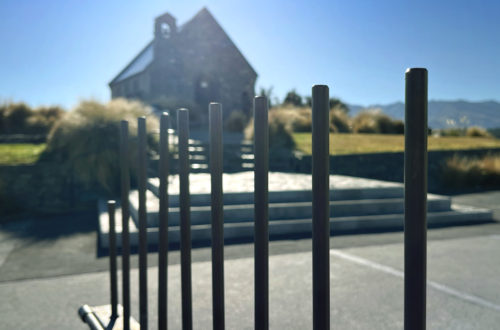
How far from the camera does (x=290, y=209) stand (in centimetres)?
602

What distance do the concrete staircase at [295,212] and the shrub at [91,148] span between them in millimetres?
1276

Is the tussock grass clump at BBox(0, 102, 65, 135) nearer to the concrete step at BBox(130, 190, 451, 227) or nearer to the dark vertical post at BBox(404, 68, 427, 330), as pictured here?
the concrete step at BBox(130, 190, 451, 227)

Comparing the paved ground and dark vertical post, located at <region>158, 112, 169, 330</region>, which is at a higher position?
dark vertical post, located at <region>158, 112, 169, 330</region>

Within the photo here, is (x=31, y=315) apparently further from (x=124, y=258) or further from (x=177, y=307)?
(x=124, y=258)

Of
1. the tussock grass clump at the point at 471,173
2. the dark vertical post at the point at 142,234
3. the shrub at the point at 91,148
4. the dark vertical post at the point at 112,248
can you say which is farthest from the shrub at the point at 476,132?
the dark vertical post at the point at 142,234

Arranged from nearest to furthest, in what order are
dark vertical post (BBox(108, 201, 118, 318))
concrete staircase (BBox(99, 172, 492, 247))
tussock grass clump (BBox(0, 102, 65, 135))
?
dark vertical post (BBox(108, 201, 118, 318))
concrete staircase (BBox(99, 172, 492, 247))
tussock grass clump (BBox(0, 102, 65, 135))

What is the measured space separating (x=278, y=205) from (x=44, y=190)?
15.0 feet

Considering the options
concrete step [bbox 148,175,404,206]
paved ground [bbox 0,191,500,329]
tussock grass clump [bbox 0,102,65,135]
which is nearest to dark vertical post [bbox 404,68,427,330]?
paved ground [bbox 0,191,500,329]

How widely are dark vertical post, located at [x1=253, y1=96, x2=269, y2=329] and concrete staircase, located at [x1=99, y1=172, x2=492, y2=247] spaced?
4.15 meters

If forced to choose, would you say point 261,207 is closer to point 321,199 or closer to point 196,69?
point 321,199

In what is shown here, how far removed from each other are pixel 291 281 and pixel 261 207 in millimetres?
2712

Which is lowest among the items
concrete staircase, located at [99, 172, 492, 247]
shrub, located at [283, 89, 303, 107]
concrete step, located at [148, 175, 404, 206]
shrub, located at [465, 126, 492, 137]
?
concrete staircase, located at [99, 172, 492, 247]

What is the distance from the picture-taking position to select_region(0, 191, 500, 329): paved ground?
2943 mm

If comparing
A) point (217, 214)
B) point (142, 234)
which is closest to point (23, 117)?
point (142, 234)
